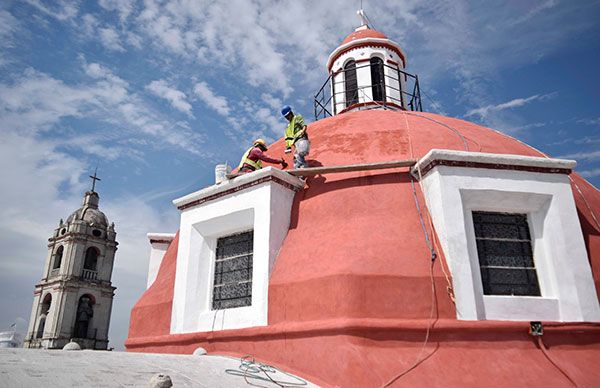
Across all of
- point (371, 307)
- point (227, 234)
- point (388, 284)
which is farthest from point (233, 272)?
point (388, 284)

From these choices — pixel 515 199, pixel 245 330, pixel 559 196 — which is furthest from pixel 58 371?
pixel 559 196

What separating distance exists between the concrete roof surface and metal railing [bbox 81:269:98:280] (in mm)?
25612

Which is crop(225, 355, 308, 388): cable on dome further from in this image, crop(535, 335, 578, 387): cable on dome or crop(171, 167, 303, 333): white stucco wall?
crop(535, 335, 578, 387): cable on dome

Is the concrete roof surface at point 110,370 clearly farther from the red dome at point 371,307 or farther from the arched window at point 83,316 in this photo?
the arched window at point 83,316

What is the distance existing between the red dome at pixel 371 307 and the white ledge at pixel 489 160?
0.54 meters

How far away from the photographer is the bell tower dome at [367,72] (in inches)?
468

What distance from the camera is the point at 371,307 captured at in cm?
554

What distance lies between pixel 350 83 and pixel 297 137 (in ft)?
16.4

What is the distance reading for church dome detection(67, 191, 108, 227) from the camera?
2992 centimetres

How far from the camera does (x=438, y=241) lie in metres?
6.18

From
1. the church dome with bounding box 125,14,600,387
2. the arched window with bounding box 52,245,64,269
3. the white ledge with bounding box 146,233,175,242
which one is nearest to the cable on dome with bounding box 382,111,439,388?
the church dome with bounding box 125,14,600,387

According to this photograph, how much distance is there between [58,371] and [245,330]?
2.76 meters

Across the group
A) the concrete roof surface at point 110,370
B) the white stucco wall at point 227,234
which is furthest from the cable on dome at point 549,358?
the white stucco wall at point 227,234

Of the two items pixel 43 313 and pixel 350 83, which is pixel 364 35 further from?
pixel 43 313
